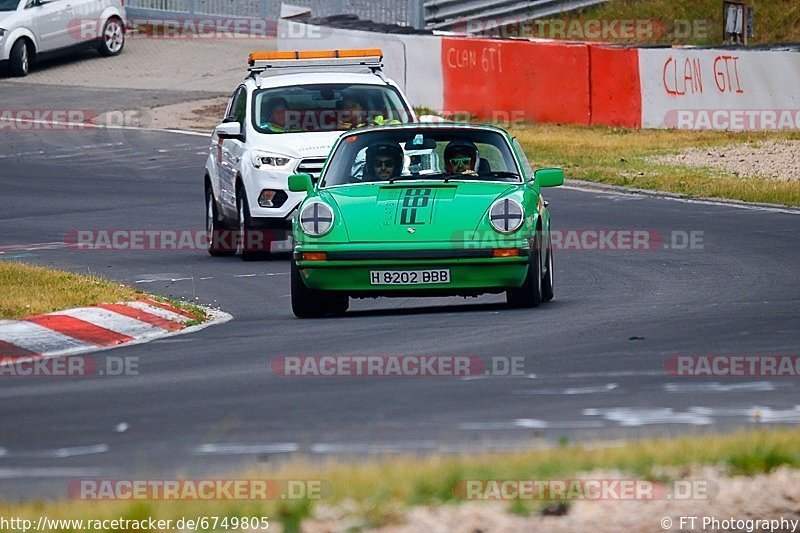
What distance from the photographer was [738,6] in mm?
31156

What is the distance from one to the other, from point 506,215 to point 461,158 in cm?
110

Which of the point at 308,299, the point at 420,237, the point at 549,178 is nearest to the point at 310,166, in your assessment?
the point at 549,178

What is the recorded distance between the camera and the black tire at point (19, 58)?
32.8 metres

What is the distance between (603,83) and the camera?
90.8 feet

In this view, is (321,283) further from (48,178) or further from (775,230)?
(48,178)

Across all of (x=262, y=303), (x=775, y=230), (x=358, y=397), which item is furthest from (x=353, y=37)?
(x=358, y=397)

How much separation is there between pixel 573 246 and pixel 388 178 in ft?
15.2

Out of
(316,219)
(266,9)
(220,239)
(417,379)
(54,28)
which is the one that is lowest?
(220,239)

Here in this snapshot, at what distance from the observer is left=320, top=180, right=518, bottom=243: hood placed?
11.5 metres

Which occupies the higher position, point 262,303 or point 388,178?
Answer: point 388,178

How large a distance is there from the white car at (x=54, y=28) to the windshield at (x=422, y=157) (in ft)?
66.6

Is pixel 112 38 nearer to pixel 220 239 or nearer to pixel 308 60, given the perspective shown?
pixel 308 60

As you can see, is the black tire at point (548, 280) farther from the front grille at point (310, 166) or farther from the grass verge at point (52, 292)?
the front grille at point (310, 166)

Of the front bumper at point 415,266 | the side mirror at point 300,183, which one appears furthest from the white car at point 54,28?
the front bumper at point 415,266
